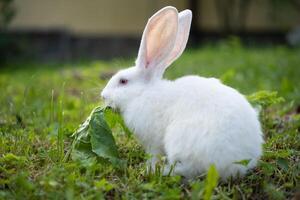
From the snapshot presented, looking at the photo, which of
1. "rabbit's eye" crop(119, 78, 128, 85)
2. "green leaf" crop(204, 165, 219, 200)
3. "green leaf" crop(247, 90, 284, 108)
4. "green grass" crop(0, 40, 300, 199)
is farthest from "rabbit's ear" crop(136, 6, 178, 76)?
"green leaf" crop(204, 165, 219, 200)

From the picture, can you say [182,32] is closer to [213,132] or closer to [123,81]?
[123,81]

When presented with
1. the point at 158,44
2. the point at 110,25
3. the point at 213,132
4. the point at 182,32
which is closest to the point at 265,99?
the point at 182,32

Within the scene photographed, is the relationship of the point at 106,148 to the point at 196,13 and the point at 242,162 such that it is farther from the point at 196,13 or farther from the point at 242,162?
the point at 196,13

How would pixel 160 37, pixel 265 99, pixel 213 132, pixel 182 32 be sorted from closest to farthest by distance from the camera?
pixel 213 132 → pixel 160 37 → pixel 182 32 → pixel 265 99

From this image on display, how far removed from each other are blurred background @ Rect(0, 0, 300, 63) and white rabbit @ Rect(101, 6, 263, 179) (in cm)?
658

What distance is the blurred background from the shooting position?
38.6 ft

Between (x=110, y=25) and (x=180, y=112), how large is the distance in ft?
36.2

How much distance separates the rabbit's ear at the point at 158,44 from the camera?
3240 mm

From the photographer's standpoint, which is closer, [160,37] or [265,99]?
[160,37]

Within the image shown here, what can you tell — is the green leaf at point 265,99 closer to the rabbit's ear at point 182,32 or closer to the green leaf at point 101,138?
the rabbit's ear at point 182,32

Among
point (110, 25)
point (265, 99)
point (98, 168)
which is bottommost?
point (110, 25)

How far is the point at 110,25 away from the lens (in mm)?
13719

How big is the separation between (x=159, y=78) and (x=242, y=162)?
0.87 meters

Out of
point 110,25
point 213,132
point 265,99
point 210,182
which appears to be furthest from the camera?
point 110,25
